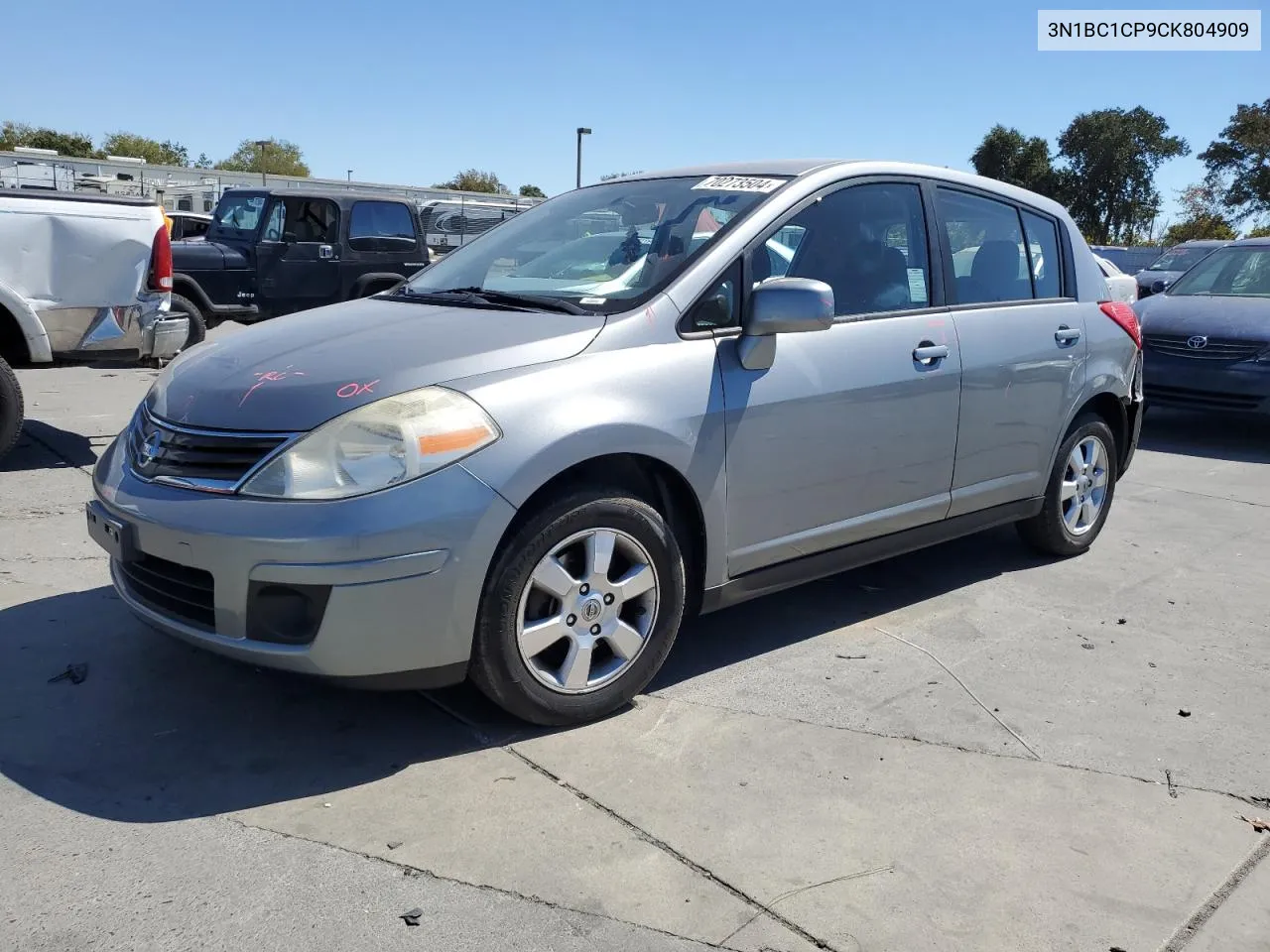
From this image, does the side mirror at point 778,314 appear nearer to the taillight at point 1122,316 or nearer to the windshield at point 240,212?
the taillight at point 1122,316

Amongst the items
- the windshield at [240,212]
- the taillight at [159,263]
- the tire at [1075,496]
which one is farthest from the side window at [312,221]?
the tire at [1075,496]

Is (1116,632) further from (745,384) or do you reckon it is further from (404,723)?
(404,723)

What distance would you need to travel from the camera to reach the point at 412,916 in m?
2.46

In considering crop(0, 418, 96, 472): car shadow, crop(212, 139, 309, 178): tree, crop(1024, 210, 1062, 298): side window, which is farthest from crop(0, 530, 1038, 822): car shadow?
crop(212, 139, 309, 178): tree

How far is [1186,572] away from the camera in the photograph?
213 inches

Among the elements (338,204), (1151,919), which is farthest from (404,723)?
(338,204)

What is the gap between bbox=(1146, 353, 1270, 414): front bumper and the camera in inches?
345

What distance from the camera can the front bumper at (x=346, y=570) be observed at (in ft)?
9.49

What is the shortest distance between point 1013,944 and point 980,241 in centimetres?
312

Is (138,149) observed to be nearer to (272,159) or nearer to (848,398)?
(272,159)

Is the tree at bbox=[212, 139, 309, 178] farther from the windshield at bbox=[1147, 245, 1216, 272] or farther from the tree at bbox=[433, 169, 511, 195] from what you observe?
the windshield at bbox=[1147, 245, 1216, 272]

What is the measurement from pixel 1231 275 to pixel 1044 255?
20.3ft

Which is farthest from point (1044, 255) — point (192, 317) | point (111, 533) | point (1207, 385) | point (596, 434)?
point (192, 317)

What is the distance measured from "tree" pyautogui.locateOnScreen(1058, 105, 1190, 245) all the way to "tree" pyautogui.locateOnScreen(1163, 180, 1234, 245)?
292 inches
